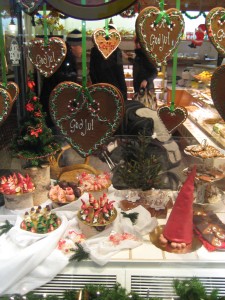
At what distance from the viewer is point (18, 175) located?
1.45 metres

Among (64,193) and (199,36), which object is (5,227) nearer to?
(64,193)

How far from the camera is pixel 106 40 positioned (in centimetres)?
119

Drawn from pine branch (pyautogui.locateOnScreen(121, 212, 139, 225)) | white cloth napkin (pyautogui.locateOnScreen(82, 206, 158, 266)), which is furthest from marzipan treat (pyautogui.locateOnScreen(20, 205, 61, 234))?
pine branch (pyautogui.locateOnScreen(121, 212, 139, 225))

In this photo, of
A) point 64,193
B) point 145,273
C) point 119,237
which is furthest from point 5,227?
point 145,273

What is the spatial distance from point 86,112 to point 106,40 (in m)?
0.39

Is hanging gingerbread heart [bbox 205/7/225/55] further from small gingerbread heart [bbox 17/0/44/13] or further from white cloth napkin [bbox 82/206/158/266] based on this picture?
white cloth napkin [bbox 82/206/158/266]

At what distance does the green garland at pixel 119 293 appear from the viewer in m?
1.06

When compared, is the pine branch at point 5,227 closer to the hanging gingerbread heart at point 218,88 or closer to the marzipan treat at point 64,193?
the marzipan treat at point 64,193

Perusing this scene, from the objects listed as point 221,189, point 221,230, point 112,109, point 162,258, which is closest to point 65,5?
point 112,109

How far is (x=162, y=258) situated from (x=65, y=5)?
872 mm

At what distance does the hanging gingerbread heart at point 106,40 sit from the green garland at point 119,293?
794mm

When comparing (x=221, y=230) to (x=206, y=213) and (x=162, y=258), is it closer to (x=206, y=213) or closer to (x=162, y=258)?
(x=206, y=213)

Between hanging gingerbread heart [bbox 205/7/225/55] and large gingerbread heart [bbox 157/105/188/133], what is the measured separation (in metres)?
0.22

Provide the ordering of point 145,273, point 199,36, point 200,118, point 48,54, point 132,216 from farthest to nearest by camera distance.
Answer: point 200,118 < point 199,36 < point 132,216 < point 145,273 < point 48,54
